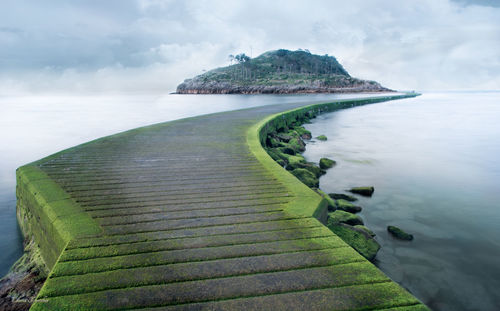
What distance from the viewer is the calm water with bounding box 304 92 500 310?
13.1ft

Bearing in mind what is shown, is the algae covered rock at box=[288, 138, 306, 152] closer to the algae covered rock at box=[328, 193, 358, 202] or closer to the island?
the algae covered rock at box=[328, 193, 358, 202]

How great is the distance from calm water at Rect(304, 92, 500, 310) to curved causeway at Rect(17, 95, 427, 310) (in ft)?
6.38

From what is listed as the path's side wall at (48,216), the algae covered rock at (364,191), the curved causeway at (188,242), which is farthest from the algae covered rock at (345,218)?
the path's side wall at (48,216)

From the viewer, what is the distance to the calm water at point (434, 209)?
13.1 feet

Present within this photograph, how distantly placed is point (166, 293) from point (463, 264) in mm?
4464

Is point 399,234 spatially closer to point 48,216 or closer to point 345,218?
point 345,218

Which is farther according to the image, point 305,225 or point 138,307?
point 305,225

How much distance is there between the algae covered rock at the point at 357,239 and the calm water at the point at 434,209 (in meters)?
0.33

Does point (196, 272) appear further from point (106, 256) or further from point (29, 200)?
point (29, 200)

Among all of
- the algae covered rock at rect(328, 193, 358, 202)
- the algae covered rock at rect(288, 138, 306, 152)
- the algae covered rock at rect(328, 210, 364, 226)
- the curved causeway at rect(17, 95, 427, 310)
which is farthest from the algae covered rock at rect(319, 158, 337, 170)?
the curved causeway at rect(17, 95, 427, 310)

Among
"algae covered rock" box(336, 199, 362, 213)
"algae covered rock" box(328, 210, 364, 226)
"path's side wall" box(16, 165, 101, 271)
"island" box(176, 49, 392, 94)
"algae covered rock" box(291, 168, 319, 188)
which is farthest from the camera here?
"island" box(176, 49, 392, 94)

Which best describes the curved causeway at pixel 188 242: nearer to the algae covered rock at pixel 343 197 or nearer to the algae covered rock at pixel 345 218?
the algae covered rock at pixel 345 218

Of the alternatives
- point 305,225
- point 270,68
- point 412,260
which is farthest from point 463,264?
point 270,68

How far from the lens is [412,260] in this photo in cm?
446
